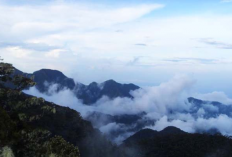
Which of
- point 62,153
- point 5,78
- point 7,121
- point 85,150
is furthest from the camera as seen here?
point 85,150

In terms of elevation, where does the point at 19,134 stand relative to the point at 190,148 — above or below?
above

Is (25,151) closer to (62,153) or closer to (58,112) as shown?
(62,153)

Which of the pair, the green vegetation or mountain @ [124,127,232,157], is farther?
mountain @ [124,127,232,157]

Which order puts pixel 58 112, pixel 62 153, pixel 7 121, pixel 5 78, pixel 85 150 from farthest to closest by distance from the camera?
pixel 58 112 < pixel 85 150 < pixel 5 78 < pixel 62 153 < pixel 7 121

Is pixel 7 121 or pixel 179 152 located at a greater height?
pixel 7 121

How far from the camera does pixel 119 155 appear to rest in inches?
6358

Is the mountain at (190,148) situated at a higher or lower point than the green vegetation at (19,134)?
lower

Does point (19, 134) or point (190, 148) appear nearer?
point (19, 134)

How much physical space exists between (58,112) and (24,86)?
12039 centimetres

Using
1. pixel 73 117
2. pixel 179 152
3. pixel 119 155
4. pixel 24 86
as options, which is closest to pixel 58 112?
pixel 73 117

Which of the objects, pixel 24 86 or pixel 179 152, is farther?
pixel 179 152

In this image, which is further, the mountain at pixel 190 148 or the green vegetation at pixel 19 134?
the mountain at pixel 190 148

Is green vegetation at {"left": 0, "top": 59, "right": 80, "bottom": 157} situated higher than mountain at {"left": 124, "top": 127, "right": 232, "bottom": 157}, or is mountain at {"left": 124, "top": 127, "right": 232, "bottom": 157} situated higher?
green vegetation at {"left": 0, "top": 59, "right": 80, "bottom": 157}

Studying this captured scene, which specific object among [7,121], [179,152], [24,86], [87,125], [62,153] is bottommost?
[179,152]
